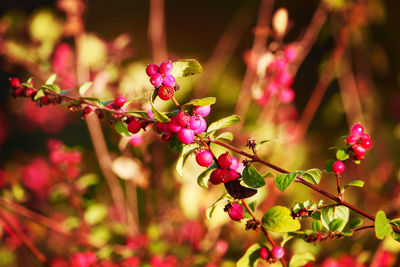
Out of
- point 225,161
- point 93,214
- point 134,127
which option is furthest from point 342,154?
point 93,214

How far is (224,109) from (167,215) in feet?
1.73

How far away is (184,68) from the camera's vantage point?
39 centimetres

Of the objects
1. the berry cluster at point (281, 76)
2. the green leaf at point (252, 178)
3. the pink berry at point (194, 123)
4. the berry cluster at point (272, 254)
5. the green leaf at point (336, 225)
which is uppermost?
the berry cluster at point (281, 76)

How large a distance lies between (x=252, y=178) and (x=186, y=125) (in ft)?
0.30

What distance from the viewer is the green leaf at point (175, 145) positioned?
0.41 metres

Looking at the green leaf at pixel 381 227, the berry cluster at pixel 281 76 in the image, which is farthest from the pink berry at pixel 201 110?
the berry cluster at pixel 281 76

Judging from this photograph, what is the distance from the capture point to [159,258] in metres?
0.76

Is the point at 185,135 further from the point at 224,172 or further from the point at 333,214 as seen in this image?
the point at 333,214

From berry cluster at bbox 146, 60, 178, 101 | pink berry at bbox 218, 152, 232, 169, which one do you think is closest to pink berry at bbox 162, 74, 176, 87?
berry cluster at bbox 146, 60, 178, 101

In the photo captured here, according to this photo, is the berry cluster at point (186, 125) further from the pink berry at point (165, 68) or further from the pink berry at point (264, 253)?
the pink berry at point (264, 253)

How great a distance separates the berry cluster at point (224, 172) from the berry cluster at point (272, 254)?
0.37ft

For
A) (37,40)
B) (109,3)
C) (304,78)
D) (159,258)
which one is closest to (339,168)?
(159,258)

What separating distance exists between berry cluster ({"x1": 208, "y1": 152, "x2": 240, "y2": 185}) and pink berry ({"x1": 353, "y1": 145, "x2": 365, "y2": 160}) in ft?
0.45

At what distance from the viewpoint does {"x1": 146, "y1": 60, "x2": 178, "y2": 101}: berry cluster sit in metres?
0.37
